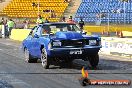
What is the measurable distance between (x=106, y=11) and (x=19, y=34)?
23.5m

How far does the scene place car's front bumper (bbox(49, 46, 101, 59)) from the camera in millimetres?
13156

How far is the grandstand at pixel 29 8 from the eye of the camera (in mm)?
57875

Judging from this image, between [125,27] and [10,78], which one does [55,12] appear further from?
[10,78]

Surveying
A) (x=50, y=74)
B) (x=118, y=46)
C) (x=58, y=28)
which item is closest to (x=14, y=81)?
(x=50, y=74)

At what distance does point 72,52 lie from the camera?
13227 millimetres

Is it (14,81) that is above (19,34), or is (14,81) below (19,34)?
above

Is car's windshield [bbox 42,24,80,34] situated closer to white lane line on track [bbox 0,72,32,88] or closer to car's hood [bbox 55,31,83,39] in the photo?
car's hood [bbox 55,31,83,39]

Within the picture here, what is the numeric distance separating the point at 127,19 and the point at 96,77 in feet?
137

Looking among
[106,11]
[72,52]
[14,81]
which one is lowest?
[106,11]

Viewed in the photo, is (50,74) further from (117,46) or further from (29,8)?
(29,8)

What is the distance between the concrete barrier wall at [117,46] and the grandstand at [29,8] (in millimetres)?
35221

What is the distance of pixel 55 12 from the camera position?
5834 cm

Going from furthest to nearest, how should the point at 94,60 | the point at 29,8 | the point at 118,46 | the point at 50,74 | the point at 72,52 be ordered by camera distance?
the point at 29,8 < the point at 118,46 < the point at 94,60 < the point at 72,52 < the point at 50,74

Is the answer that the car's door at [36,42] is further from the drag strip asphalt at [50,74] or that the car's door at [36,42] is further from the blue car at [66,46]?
the drag strip asphalt at [50,74]
